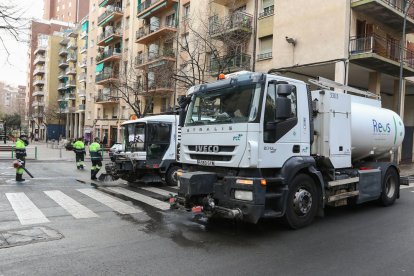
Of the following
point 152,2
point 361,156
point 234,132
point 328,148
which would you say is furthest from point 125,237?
point 152,2

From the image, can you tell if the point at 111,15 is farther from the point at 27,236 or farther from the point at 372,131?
the point at 27,236

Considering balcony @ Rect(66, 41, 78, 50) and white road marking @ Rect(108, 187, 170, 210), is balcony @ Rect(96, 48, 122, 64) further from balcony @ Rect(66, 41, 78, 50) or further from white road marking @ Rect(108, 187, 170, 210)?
white road marking @ Rect(108, 187, 170, 210)

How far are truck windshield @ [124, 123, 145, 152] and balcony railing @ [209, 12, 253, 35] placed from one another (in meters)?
10.3

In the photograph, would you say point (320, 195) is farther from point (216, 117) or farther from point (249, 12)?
point (249, 12)

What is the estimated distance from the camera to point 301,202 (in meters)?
6.89

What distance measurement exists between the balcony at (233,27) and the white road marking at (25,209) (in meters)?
14.6

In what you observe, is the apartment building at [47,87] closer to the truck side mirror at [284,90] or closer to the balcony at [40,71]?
the balcony at [40,71]

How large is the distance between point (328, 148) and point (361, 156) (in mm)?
2171

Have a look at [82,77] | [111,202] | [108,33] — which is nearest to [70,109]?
[82,77]

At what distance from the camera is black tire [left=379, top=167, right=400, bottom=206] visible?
31.1ft

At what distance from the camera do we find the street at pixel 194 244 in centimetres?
485

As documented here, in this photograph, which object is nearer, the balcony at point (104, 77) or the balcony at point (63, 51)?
the balcony at point (104, 77)

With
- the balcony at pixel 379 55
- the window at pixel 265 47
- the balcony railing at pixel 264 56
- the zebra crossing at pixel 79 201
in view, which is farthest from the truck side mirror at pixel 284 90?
the window at pixel 265 47

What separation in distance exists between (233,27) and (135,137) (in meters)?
12.4
